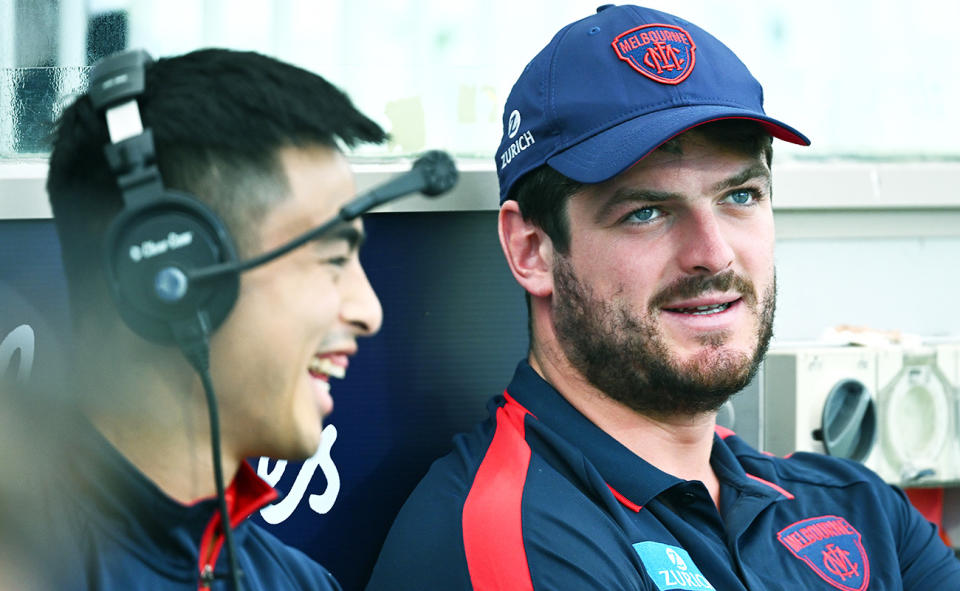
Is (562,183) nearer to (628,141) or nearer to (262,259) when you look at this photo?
(628,141)

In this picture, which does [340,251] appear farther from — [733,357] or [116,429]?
[733,357]

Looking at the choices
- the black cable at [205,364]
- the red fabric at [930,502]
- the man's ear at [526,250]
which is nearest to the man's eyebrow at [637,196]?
the man's ear at [526,250]

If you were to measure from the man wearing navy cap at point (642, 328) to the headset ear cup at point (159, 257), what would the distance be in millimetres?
570

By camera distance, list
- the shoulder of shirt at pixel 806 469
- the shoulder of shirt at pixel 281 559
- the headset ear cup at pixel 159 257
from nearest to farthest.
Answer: the headset ear cup at pixel 159 257 < the shoulder of shirt at pixel 281 559 < the shoulder of shirt at pixel 806 469

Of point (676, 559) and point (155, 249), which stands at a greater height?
point (155, 249)

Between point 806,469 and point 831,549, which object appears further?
point 806,469

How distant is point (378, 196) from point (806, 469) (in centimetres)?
97

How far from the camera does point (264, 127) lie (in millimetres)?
958

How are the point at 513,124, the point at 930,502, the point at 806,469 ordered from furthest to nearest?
the point at 930,502 < the point at 806,469 < the point at 513,124

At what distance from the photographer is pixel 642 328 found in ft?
4.77

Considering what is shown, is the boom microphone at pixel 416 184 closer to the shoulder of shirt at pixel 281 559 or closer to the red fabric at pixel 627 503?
the shoulder of shirt at pixel 281 559

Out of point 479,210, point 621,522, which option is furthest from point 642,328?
point 479,210

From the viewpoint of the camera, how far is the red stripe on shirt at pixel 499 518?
128 cm

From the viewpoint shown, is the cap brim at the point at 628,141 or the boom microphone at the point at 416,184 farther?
the cap brim at the point at 628,141
